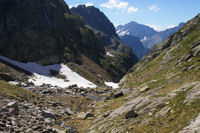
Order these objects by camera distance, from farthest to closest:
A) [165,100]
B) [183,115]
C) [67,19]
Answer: [67,19] → [165,100] → [183,115]

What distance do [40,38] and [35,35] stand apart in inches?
141

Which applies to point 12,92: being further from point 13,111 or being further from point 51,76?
point 51,76

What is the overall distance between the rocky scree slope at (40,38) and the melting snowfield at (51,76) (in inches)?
217

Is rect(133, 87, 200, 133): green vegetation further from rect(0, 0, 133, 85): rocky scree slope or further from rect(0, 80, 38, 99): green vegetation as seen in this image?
rect(0, 0, 133, 85): rocky scree slope

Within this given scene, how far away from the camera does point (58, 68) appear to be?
109188 millimetres

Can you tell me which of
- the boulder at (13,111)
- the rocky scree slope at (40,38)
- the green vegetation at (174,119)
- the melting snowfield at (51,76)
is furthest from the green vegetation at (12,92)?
the rocky scree slope at (40,38)

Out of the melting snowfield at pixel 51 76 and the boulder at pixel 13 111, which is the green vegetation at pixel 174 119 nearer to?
the boulder at pixel 13 111

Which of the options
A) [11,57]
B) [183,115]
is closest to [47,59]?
[11,57]

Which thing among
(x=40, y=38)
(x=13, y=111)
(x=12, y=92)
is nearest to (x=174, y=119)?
(x=13, y=111)

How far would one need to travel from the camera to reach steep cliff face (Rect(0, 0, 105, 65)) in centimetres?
10994

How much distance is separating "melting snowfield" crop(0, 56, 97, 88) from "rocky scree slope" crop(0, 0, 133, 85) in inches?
217

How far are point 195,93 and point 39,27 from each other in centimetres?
12025

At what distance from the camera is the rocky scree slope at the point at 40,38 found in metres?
110

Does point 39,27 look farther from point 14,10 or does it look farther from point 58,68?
point 58,68
